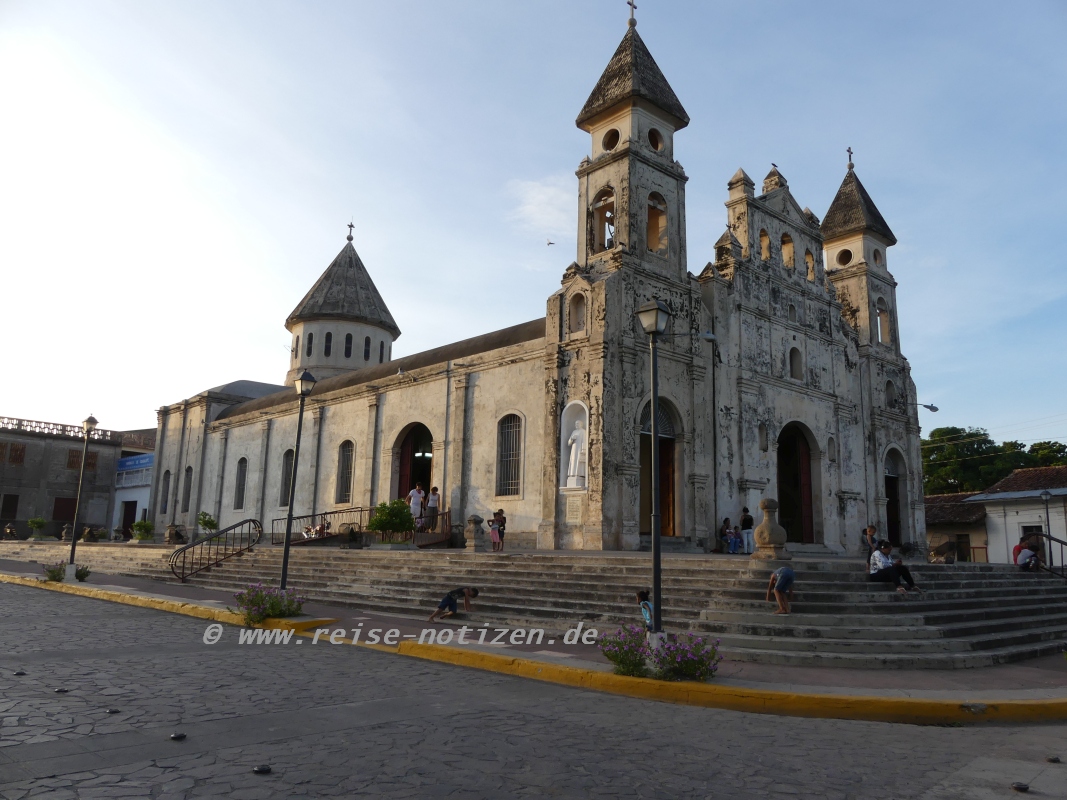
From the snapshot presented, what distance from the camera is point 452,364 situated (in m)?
25.2

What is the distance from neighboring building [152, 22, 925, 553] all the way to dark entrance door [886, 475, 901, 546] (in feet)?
0.18

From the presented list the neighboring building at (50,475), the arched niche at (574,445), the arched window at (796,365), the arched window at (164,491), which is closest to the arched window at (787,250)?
the arched window at (796,365)

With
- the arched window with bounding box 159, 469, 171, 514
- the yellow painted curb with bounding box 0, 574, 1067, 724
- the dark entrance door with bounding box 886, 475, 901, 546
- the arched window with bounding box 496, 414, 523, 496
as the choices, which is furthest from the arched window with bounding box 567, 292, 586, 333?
the arched window with bounding box 159, 469, 171, 514

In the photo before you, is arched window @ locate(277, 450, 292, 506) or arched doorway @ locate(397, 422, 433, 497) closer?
arched doorway @ locate(397, 422, 433, 497)

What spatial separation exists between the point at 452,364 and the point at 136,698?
61.2 feet

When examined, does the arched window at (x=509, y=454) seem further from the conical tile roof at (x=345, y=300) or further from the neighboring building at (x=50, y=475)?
the neighboring building at (x=50, y=475)

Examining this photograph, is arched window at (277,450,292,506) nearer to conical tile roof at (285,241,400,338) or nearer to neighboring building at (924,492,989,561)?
conical tile roof at (285,241,400,338)

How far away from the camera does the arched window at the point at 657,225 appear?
75.3ft

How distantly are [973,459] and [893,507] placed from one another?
2625cm

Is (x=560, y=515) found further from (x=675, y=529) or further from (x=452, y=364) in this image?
(x=452, y=364)

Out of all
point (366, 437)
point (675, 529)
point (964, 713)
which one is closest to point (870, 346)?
point (675, 529)

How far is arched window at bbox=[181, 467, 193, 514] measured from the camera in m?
37.2

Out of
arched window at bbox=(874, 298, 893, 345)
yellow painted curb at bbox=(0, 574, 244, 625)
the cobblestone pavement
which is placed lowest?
the cobblestone pavement

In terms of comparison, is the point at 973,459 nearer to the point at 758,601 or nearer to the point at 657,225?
the point at 657,225
